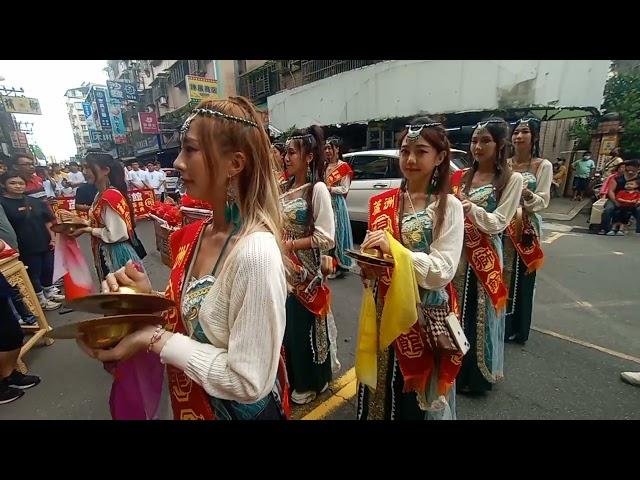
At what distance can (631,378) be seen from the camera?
2.49m

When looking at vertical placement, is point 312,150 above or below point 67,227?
above

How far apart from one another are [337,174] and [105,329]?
15.8 ft

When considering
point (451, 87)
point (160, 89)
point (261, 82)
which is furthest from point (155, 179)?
point (160, 89)

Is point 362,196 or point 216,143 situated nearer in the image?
point 216,143

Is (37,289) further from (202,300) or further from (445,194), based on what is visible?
(445,194)

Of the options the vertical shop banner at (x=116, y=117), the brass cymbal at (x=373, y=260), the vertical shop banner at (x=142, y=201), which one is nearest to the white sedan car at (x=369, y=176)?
the brass cymbal at (x=373, y=260)

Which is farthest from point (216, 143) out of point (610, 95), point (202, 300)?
point (610, 95)

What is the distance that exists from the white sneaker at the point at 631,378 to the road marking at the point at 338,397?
81.2 inches

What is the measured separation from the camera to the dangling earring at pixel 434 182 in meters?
1.70

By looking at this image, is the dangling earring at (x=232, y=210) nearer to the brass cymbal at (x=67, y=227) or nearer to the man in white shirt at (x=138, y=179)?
the brass cymbal at (x=67, y=227)

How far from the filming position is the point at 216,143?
964mm

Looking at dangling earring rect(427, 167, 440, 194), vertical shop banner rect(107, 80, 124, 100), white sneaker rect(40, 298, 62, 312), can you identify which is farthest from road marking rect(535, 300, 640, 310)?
vertical shop banner rect(107, 80, 124, 100)

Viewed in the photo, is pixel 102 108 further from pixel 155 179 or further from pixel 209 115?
pixel 209 115
